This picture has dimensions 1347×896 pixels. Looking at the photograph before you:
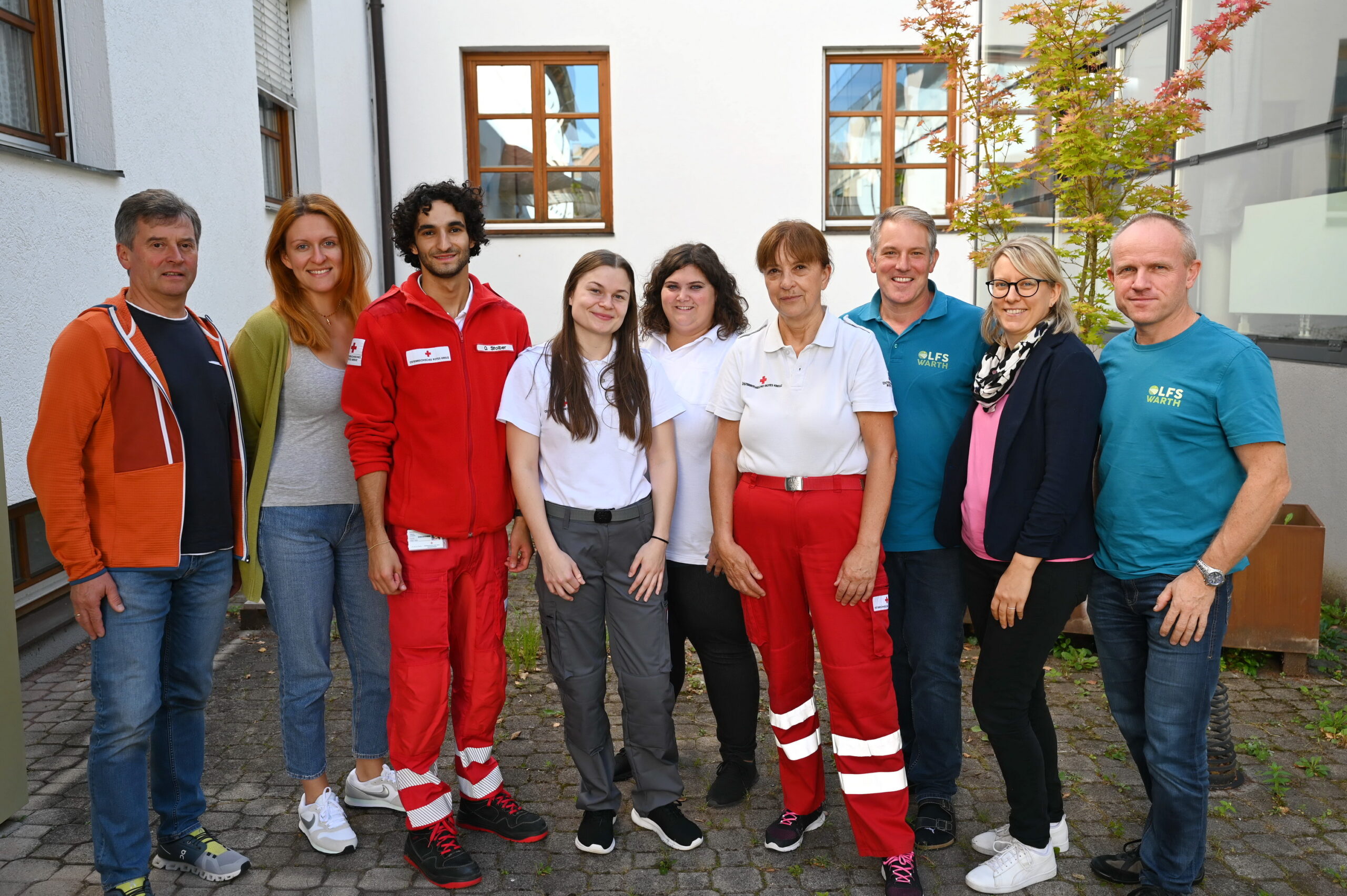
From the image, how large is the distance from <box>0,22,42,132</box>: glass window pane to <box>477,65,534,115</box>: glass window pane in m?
4.75

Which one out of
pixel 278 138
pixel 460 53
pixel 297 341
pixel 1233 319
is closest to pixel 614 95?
pixel 460 53

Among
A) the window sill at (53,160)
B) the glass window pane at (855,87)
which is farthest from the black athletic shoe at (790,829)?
the glass window pane at (855,87)

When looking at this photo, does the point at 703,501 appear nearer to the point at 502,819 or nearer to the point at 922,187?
the point at 502,819

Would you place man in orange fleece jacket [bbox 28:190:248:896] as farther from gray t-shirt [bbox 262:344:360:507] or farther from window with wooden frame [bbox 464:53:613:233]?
window with wooden frame [bbox 464:53:613:233]

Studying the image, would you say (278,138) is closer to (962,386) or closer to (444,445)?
(444,445)

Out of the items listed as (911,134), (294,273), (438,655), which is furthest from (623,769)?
(911,134)

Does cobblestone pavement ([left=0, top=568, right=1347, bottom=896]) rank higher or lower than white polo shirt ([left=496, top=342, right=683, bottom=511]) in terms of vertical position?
lower

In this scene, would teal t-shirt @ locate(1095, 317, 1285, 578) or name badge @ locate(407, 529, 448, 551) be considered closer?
teal t-shirt @ locate(1095, 317, 1285, 578)

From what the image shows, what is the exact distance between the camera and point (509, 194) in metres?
9.49

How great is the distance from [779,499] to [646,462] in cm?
53

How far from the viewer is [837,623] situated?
9.95ft

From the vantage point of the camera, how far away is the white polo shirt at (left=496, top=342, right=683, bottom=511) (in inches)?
125

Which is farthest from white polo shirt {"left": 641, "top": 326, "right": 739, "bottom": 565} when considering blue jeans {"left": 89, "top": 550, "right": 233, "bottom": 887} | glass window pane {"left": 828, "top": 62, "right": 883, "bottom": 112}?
glass window pane {"left": 828, "top": 62, "right": 883, "bottom": 112}

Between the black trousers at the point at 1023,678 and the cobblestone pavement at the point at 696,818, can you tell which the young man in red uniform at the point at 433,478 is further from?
the black trousers at the point at 1023,678
